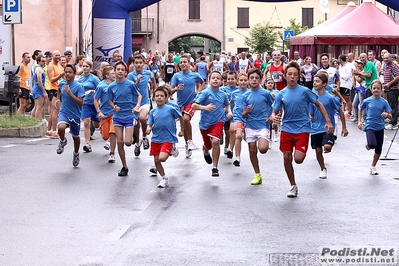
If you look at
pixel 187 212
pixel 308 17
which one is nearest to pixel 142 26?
pixel 308 17

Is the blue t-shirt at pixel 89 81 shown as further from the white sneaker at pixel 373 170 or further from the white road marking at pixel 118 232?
the white road marking at pixel 118 232

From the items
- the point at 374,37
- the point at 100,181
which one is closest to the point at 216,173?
the point at 100,181

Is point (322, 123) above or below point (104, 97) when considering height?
below

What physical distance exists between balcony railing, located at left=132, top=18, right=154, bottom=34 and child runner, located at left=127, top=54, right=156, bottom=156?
171 ft

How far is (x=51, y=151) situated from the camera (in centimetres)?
1592

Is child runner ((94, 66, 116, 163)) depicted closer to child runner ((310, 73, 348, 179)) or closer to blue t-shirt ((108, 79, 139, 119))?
blue t-shirt ((108, 79, 139, 119))

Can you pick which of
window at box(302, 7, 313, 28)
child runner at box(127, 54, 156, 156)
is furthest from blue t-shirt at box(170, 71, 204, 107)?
window at box(302, 7, 313, 28)

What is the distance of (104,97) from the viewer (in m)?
14.5

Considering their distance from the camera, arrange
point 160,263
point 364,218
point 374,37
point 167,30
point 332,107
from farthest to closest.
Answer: point 167,30 → point 374,37 → point 332,107 → point 364,218 → point 160,263

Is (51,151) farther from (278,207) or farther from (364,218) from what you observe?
(364,218)

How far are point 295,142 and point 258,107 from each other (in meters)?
1.20

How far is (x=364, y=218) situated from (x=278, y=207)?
1.08 m

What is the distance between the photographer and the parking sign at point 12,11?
1938 centimetres

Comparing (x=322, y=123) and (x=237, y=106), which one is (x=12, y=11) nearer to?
(x=237, y=106)
